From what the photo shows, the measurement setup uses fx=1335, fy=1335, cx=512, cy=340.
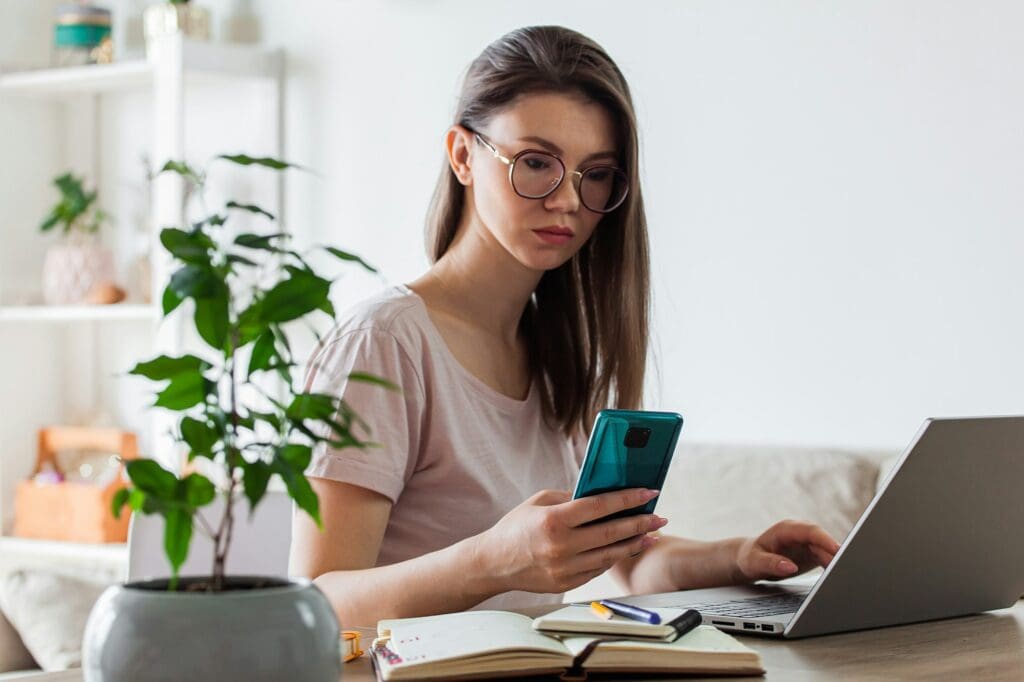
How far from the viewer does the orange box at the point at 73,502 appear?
3.34 meters

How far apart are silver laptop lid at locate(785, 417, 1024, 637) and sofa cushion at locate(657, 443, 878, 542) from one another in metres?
0.96

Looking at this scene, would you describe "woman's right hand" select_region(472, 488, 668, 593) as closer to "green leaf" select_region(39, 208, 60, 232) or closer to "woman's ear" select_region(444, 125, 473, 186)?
"woman's ear" select_region(444, 125, 473, 186)

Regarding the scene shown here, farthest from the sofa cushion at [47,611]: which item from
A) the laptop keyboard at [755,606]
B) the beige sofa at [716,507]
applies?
the laptop keyboard at [755,606]

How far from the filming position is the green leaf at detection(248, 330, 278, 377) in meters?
0.76

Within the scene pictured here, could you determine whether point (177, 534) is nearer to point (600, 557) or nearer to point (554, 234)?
point (600, 557)

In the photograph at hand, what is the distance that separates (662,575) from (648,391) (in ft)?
3.66

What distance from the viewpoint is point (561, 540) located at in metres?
1.07

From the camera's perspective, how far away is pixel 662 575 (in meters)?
1.57

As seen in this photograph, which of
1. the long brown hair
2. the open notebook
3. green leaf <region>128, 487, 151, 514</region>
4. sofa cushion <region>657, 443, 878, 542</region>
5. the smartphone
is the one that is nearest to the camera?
green leaf <region>128, 487, 151, 514</region>

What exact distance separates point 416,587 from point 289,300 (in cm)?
53

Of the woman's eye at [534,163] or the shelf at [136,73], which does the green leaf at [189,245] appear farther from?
the shelf at [136,73]

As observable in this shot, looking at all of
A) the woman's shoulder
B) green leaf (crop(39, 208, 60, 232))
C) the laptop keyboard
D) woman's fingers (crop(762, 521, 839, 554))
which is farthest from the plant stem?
green leaf (crop(39, 208, 60, 232))

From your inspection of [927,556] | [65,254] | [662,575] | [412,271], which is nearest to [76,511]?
[65,254]

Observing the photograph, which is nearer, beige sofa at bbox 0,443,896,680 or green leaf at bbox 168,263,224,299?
green leaf at bbox 168,263,224,299
